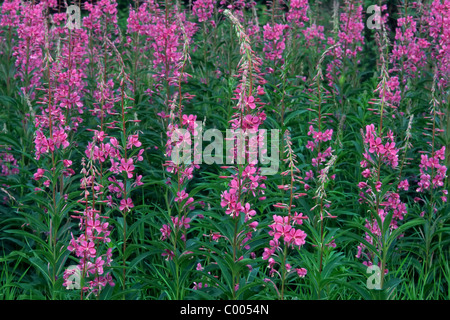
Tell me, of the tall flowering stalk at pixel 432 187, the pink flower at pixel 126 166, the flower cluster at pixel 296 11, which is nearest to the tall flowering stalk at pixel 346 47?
the flower cluster at pixel 296 11

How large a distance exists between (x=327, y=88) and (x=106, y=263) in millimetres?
3970

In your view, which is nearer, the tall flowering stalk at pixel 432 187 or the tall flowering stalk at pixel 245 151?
the tall flowering stalk at pixel 245 151

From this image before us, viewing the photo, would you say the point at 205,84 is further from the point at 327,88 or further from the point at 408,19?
the point at 408,19

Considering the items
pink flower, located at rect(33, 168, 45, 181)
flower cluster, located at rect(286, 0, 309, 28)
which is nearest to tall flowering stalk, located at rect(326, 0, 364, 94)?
flower cluster, located at rect(286, 0, 309, 28)

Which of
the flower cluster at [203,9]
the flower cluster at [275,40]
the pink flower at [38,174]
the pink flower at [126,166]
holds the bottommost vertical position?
the pink flower at [38,174]

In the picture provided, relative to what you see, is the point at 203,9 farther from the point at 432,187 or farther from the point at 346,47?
the point at 432,187

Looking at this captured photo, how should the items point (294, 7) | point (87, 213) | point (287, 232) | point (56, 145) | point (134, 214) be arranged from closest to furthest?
point (287, 232) < point (87, 213) < point (56, 145) < point (134, 214) < point (294, 7)

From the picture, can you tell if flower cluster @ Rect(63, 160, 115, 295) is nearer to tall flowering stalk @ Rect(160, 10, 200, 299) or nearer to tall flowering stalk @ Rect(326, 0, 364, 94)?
tall flowering stalk @ Rect(160, 10, 200, 299)

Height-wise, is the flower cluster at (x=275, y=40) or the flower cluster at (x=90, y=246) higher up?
the flower cluster at (x=275, y=40)

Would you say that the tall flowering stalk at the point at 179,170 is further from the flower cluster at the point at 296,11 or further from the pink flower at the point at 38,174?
the flower cluster at the point at 296,11

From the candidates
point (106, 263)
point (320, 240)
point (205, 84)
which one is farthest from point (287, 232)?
point (205, 84)
